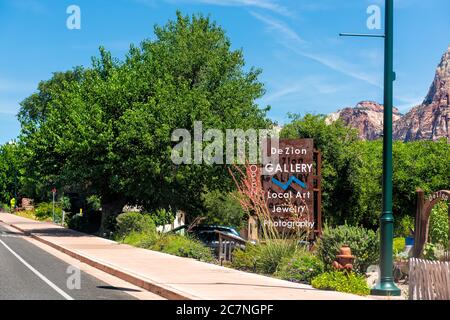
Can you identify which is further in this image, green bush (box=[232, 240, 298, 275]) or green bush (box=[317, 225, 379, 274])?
green bush (box=[232, 240, 298, 275])

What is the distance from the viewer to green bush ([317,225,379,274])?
16.0 meters

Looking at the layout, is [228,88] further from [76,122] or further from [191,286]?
[191,286]

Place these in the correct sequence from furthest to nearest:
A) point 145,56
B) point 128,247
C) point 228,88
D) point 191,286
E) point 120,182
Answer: point 145,56, point 228,88, point 120,182, point 128,247, point 191,286

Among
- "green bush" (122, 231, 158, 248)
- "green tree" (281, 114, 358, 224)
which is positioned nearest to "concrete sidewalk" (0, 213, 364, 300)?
"green bush" (122, 231, 158, 248)

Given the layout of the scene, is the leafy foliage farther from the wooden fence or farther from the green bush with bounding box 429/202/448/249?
the wooden fence

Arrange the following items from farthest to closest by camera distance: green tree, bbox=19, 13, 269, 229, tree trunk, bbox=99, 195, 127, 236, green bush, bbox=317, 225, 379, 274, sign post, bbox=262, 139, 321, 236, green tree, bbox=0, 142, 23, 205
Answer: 1. green tree, bbox=0, 142, 23, 205
2. tree trunk, bbox=99, 195, 127, 236
3. green tree, bbox=19, 13, 269, 229
4. sign post, bbox=262, 139, 321, 236
5. green bush, bbox=317, 225, 379, 274

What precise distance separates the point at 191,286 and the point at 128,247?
14051 mm

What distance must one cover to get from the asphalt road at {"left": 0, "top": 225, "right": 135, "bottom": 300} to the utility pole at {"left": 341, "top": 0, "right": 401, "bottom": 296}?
507 cm

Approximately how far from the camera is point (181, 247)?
23750 mm

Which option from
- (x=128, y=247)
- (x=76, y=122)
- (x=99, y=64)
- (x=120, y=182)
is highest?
(x=99, y=64)

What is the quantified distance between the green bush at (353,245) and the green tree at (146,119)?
1855cm
